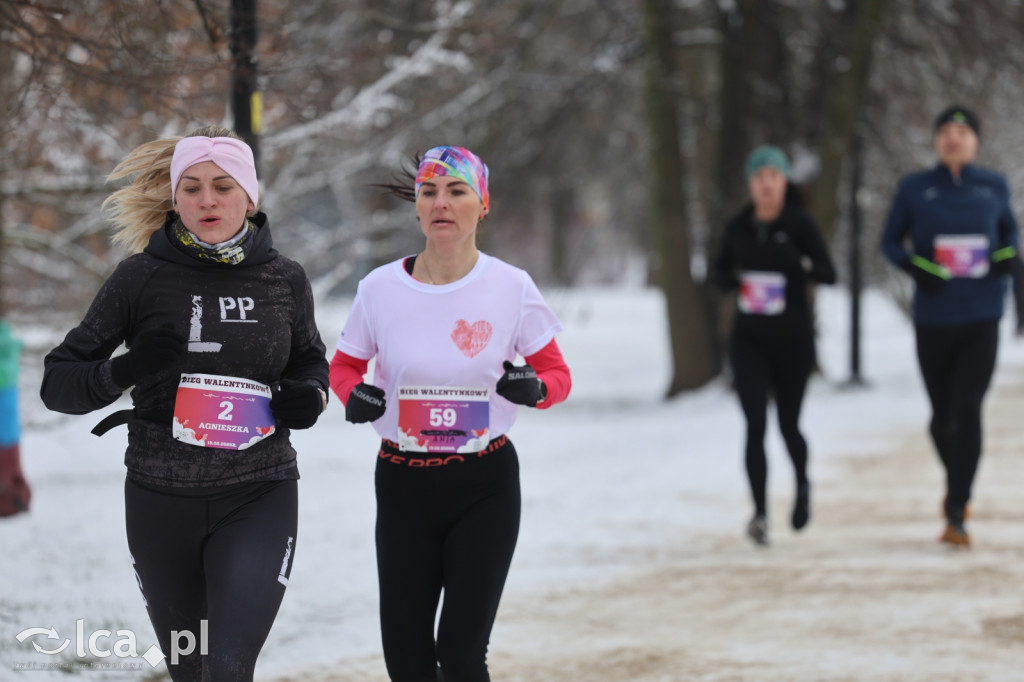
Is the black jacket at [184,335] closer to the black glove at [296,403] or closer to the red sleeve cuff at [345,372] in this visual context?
the black glove at [296,403]

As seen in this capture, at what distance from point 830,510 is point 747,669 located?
415cm

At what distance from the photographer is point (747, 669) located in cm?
512

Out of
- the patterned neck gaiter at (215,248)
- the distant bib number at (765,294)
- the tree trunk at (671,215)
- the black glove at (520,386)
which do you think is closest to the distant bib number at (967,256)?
the distant bib number at (765,294)

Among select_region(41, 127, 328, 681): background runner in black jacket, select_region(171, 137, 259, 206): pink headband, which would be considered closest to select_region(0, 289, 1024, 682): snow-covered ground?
select_region(41, 127, 328, 681): background runner in black jacket

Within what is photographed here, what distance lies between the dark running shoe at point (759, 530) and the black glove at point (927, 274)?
1.56 m

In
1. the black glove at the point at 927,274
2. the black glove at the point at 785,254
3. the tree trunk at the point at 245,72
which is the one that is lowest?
the black glove at the point at 927,274

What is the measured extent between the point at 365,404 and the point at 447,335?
1.06 feet

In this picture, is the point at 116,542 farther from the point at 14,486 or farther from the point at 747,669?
the point at 747,669

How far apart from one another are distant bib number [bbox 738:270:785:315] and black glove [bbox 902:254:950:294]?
69 centimetres

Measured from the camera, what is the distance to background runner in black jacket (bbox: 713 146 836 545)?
25.3ft

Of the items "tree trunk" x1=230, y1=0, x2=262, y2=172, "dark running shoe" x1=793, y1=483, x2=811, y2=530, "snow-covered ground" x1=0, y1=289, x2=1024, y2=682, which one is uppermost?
"tree trunk" x1=230, y1=0, x2=262, y2=172

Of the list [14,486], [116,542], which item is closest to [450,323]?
[116,542]

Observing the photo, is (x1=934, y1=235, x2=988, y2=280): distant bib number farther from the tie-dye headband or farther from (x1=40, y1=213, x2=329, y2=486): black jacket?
(x1=40, y1=213, x2=329, y2=486): black jacket

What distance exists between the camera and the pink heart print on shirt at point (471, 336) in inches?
155
